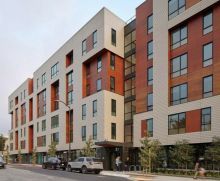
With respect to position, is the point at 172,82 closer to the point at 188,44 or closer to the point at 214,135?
the point at 188,44

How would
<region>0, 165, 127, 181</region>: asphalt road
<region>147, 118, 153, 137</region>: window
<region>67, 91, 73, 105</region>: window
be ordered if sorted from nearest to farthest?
<region>0, 165, 127, 181</region>: asphalt road, <region>147, 118, 153, 137</region>: window, <region>67, 91, 73, 105</region>: window

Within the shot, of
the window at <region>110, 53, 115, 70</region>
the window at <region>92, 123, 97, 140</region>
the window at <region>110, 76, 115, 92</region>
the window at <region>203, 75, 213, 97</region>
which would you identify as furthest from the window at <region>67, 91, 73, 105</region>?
the window at <region>203, 75, 213, 97</region>

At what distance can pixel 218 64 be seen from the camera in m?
34.3

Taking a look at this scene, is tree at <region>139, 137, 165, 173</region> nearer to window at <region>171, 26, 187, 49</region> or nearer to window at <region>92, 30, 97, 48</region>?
window at <region>171, 26, 187, 49</region>

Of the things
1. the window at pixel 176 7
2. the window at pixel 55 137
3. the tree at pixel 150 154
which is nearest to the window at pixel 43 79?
the window at pixel 55 137

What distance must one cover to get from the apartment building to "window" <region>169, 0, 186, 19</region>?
0.33 ft

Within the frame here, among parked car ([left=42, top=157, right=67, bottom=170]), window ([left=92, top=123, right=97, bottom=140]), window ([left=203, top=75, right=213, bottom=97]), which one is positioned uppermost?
window ([left=203, top=75, right=213, bottom=97])

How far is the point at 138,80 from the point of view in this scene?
45.6m

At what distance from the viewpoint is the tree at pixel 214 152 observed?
31.3 meters

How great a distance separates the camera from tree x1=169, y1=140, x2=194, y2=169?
34.9 meters

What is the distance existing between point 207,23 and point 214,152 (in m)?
12.3

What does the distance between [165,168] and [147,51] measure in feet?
44.6

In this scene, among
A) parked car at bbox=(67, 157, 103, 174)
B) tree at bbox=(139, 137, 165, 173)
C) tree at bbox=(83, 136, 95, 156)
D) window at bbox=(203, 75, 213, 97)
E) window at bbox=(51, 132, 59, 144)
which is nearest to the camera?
window at bbox=(203, 75, 213, 97)

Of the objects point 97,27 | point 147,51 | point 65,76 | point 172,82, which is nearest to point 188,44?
point 172,82
